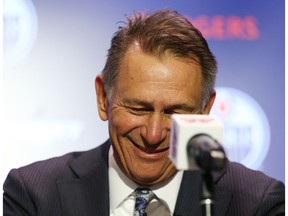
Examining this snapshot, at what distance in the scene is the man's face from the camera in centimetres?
157

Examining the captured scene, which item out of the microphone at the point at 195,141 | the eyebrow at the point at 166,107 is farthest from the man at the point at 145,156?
the microphone at the point at 195,141

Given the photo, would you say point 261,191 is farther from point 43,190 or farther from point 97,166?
point 43,190

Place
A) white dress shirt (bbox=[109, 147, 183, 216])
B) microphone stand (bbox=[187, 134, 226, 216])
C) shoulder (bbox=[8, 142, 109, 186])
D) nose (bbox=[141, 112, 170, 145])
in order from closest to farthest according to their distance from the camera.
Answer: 1. microphone stand (bbox=[187, 134, 226, 216])
2. nose (bbox=[141, 112, 170, 145])
3. white dress shirt (bbox=[109, 147, 183, 216])
4. shoulder (bbox=[8, 142, 109, 186])

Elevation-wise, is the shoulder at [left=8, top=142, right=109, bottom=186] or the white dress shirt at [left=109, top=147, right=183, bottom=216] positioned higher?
the shoulder at [left=8, top=142, right=109, bottom=186]

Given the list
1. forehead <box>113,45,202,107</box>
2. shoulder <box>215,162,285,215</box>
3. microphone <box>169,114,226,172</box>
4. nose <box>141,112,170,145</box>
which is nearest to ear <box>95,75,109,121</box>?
forehead <box>113,45,202,107</box>

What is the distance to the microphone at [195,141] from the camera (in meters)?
1.01

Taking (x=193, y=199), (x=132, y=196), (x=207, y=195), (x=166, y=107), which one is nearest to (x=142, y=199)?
(x=132, y=196)

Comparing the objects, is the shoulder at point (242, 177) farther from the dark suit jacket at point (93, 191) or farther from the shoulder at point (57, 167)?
the shoulder at point (57, 167)

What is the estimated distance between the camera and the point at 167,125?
155 cm

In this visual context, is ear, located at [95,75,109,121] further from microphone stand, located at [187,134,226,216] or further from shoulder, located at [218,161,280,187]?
microphone stand, located at [187,134,226,216]

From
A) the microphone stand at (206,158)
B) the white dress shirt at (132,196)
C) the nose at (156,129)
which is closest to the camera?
the microphone stand at (206,158)

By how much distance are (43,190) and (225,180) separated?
51 centimetres

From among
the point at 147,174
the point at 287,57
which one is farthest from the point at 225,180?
the point at 287,57

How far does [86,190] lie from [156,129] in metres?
0.32
